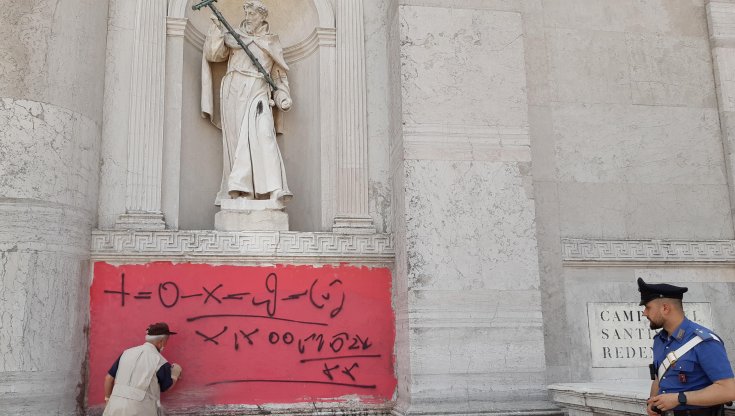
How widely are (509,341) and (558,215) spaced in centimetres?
188

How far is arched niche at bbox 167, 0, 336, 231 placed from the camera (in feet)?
27.7

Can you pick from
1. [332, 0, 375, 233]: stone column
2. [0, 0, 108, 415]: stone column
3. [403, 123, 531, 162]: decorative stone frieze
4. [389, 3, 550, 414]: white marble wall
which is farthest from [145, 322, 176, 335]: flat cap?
[403, 123, 531, 162]: decorative stone frieze

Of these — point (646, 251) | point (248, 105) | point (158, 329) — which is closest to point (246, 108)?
point (248, 105)

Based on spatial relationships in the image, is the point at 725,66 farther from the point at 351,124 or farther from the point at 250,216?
the point at 250,216

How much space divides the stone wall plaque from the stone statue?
3.97m

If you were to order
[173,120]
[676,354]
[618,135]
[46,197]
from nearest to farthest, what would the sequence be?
1. [676,354]
2. [46,197]
3. [173,120]
4. [618,135]

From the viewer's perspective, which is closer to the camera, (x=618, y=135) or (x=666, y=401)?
(x=666, y=401)

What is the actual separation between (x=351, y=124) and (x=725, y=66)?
522cm

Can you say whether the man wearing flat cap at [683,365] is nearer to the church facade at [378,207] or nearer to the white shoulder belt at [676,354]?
the white shoulder belt at [676,354]

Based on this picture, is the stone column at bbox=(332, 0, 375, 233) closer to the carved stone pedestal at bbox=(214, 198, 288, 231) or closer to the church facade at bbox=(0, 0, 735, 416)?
the church facade at bbox=(0, 0, 735, 416)

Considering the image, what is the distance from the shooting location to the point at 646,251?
8422mm

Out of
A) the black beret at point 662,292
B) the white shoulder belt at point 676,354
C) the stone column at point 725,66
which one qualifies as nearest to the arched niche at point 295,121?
the black beret at point 662,292

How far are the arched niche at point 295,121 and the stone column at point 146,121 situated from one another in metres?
0.32

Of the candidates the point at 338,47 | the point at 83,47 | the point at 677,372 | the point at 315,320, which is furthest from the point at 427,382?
the point at 83,47
